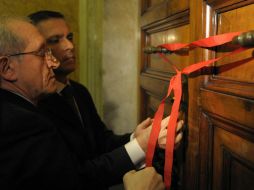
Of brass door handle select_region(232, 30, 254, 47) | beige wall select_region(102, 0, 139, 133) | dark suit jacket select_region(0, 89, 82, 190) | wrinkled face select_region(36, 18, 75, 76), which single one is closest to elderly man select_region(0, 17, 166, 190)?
dark suit jacket select_region(0, 89, 82, 190)

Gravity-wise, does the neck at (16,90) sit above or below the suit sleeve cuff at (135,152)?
above

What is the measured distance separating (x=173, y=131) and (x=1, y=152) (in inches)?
16.3

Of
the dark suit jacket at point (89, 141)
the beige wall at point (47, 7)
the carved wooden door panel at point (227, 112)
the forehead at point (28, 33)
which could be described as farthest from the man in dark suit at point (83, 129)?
the beige wall at point (47, 7)

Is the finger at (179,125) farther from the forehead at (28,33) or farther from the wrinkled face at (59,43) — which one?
the wrinkled face at (59,43)

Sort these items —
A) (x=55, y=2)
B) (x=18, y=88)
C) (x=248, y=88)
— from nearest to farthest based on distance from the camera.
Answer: (x=248, y=88) → (x=18, y=88) → (x=55, y=2)

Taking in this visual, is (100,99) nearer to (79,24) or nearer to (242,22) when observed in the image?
(79,24)

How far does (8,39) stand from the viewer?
814 mm

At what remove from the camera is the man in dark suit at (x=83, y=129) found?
889mm

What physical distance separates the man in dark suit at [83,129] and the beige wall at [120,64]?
0.98 feet

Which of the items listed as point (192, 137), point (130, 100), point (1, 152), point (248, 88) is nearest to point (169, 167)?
point (192, 137)

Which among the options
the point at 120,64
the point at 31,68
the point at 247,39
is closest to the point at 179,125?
the point at 247,39

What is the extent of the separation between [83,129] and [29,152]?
15.7 inches

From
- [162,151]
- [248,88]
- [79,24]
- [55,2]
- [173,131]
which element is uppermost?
[55,2]

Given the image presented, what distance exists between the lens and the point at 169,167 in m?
0.67
